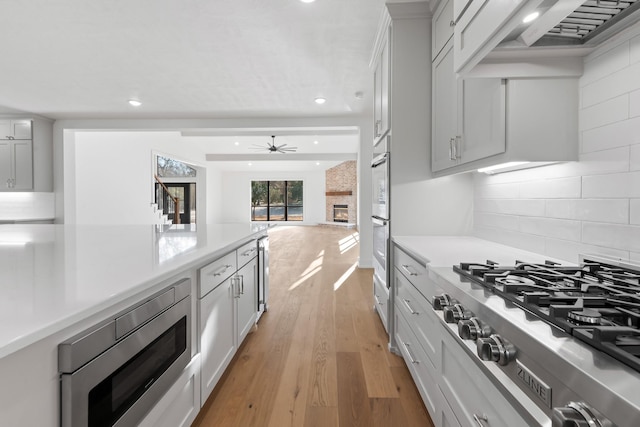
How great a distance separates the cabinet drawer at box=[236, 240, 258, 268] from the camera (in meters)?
2.31

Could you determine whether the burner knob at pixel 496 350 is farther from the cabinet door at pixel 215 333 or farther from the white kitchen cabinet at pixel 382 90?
the white kitchen cabinet at pixel 382 90

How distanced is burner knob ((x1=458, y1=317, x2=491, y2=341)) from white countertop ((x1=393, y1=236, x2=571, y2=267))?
47 cm

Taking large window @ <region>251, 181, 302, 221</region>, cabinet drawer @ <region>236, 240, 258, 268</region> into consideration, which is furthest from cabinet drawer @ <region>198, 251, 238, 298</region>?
large window @ <region>251, 181, 302, 221</region>

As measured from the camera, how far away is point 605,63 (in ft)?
4.27

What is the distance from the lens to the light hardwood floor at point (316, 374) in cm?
174

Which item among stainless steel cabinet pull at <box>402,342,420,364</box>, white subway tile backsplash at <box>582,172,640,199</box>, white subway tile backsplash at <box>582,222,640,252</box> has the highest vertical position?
white subway tile backsplash at <box>582,172,640,199</box>

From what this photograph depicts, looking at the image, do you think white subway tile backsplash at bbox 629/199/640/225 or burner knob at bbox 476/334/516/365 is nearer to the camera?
burner knob at bbox 476/334/516/365

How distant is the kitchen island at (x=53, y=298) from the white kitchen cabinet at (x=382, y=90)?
1.81 metres

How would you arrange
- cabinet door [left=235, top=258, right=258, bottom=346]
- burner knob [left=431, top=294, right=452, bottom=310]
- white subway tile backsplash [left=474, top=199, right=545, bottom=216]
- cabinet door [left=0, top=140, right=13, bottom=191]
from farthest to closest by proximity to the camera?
1. cabinet door [left=0, top=140, right=13, bottom=191]
2. cabinet door [left=235, top=258, right=258, bottom=346]
3. white subway tile backsplash [left=474, top=199, right=545, bottom=216]
4. burner knob [left=431, top=294, right=452, bottom=310]

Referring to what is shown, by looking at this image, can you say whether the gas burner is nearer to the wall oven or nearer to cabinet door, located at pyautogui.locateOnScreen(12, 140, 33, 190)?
the wall oven

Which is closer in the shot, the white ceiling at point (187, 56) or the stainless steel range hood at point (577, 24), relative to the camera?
the stainless steel range hood at point (577, 24)

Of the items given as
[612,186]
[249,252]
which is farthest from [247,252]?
[612,186]

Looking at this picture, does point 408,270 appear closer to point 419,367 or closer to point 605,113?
point 419,367

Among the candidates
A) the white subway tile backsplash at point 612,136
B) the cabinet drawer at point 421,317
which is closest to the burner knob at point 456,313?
the cabinet drawer at point 421,317
